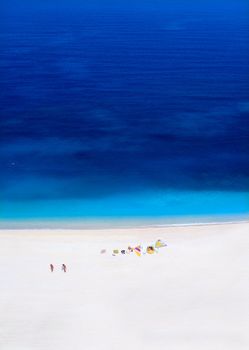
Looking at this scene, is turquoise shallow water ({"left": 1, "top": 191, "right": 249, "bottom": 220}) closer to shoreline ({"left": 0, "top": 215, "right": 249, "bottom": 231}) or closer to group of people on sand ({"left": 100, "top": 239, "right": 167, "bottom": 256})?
shoreline ({"left": 0, "top": 215, "right": 249, "bottom": 231})

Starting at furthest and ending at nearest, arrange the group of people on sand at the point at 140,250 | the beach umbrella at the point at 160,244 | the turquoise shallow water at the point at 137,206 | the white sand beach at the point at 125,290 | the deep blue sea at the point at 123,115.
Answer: the deep blue sea at the point at 123,115, the turquoise shallow water at the point at 137,206, the beach umbrella at the point at 160,244, the group of people on sand at the point at 140,250, the white sand beach at the point at 125,290

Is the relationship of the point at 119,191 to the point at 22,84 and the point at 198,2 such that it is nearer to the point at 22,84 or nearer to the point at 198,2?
the point at 22,84

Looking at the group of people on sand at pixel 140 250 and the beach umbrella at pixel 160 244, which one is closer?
the group of people on sand at pixel 140 250

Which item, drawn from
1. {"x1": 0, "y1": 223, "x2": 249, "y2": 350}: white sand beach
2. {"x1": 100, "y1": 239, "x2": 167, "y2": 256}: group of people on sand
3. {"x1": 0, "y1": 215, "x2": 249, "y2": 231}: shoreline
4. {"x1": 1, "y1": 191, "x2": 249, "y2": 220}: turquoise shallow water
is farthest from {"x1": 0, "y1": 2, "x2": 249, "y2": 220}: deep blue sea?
{"x1": 100, "y1": 239, "x2": 167, "y2": 256}: group of people on sand

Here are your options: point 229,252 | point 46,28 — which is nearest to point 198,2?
point 46,28

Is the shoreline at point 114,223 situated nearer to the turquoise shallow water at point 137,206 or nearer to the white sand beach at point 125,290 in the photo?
the turquoise shallow water at point 137,206

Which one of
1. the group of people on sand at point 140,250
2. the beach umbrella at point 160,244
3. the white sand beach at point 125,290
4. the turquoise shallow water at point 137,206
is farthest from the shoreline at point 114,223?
the group of people on sand at point 140,250

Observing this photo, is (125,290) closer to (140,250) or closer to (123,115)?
(140,250)
